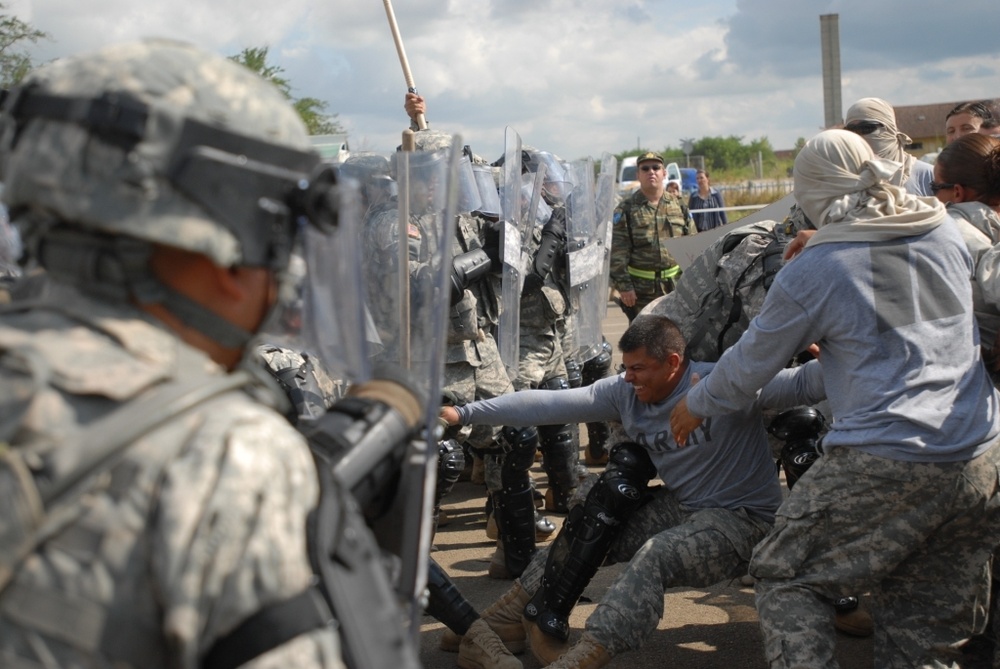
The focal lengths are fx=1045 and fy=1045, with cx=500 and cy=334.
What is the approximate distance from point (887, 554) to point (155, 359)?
7.56 feet

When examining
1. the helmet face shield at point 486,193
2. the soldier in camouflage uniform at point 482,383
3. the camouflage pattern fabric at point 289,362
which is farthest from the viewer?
the helmet face shield at point 486,193

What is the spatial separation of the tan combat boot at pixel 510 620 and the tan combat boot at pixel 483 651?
0.54 ft

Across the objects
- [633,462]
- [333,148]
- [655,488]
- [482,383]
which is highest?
[333,148]

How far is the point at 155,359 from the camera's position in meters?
1.18

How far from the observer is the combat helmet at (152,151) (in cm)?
119

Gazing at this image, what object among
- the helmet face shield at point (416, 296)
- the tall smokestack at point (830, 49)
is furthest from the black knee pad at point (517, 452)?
the tall smokestack at point (830, 49)

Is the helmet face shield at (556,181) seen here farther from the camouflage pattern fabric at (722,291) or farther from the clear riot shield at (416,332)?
the clear riot shield at (416,332)

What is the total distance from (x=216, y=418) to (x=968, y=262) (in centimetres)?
245

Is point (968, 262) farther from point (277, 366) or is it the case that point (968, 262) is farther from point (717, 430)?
point (277, 366)

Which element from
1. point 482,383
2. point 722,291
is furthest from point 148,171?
point 482,383

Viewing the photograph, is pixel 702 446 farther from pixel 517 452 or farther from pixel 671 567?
pixel 517 452

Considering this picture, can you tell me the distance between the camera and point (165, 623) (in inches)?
41.9

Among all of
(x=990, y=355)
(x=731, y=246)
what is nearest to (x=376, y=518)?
(x=990, y=355)

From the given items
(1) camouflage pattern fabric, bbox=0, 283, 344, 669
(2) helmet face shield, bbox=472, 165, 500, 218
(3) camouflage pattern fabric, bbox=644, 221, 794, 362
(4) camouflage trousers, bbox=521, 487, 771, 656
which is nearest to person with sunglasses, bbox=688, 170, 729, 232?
(2) helmet face shield, bbox=472, 165, 500, 218
